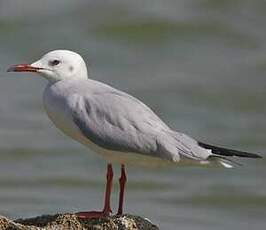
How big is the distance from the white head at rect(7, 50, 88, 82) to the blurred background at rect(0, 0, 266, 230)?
3.36 metres

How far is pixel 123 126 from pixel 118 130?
0.12 feet

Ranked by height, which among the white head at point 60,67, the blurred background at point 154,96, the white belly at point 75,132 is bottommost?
the white belly at point 75,132

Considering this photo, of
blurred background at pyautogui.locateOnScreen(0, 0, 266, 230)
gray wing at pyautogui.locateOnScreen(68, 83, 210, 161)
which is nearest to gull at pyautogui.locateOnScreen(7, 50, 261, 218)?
gray wing at pyautogui.locateOnScreen(68, 83, 210, 161)

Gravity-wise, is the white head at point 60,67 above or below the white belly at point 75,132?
above

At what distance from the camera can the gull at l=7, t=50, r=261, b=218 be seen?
671cm

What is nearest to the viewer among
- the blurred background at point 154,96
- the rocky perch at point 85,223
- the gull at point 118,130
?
the rocky perch at point 85,223

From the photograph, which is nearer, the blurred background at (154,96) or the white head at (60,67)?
the white head at (60,67)

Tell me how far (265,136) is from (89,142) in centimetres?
636

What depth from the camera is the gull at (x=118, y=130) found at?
6715 millimetres

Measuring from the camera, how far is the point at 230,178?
466 inches

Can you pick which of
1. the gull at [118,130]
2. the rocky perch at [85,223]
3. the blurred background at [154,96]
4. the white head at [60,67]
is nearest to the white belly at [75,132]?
the gull at [118,130]

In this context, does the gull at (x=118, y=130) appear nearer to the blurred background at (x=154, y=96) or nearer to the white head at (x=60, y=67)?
the white head at (x=60, y=67)

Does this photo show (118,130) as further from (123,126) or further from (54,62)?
(54,62)

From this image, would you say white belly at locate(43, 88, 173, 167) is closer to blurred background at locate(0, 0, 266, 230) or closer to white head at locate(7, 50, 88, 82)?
white head at locate(7, 50, 88, 82)
